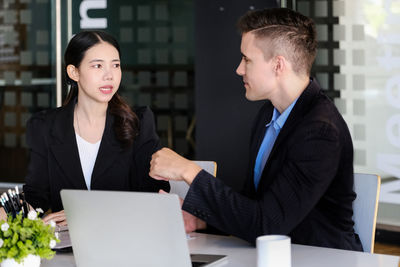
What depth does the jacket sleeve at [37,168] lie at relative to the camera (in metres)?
2.59

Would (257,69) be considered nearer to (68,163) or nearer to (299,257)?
(299,257)

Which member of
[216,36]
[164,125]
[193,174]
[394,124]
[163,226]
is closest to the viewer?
[163,226]

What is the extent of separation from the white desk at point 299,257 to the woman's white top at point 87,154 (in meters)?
0.76

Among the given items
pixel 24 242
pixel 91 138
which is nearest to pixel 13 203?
pixel 24 242

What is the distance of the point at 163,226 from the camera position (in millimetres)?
1516

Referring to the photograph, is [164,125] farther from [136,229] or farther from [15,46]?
[136,229]

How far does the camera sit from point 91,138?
2.73m

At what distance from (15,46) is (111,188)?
4.61m

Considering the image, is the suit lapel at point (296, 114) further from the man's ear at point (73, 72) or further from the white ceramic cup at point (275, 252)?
the man's ear at point (73, 72)

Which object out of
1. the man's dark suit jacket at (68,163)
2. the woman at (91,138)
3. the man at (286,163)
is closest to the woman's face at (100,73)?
the woman at (91,138)

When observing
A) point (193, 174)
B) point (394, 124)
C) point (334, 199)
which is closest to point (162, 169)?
point (193, 174)

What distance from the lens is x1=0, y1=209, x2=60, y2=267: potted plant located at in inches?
67.3

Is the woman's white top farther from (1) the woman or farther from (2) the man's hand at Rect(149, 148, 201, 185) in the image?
(2) the man's hand at Rect(149, 148, 201, 185)

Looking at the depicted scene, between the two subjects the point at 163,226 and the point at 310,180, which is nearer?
the point at 163,226
